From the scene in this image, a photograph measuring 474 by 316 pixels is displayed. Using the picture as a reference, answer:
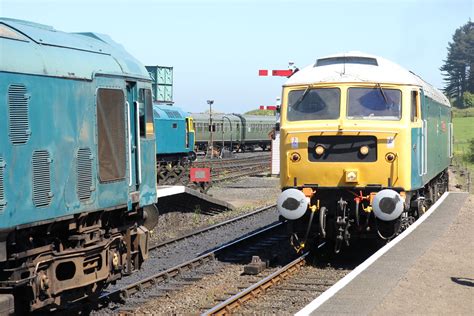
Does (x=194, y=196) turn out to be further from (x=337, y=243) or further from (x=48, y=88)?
(x=48, y=88)

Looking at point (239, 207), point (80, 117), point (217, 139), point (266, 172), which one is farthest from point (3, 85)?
point (217, 139)

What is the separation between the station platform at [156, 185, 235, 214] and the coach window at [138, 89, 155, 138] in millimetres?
6975

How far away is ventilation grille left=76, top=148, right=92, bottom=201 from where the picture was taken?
26.2 ft

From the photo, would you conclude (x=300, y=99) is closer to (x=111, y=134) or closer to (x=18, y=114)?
(x=111, y=134)

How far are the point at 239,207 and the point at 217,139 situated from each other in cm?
3016

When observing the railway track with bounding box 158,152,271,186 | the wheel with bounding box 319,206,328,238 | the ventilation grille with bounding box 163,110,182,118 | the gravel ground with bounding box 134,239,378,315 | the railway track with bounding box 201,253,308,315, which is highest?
the ventilation grille with bounding box 163,110,182,118

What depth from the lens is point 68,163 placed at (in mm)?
7805

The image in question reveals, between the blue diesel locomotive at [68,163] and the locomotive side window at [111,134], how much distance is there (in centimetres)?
1

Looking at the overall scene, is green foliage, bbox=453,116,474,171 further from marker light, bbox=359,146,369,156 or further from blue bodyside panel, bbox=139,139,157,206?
blue bodyside panel, bbox=139,139,157,206

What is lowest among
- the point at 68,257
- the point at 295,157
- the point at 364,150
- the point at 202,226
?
the point at 202,226

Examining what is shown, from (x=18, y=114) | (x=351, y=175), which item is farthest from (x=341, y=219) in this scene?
(x=18, y=114)

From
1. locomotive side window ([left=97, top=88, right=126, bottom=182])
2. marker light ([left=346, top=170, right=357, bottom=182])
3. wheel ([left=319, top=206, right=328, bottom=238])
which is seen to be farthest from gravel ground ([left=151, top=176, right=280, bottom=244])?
locomotive side window ([left=97, top=88, right=126, bottom=182])

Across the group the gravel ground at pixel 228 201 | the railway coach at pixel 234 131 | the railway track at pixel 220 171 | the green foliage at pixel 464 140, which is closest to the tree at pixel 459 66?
the green foliage at pixel 464 140

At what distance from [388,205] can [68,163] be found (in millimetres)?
5584
